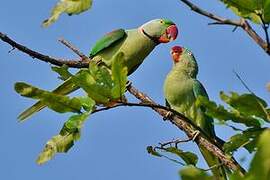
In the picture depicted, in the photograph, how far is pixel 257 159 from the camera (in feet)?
1.67

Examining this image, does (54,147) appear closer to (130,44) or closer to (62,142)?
(62,142)

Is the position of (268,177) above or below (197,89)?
below

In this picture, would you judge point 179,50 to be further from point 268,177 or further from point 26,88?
point 268,177

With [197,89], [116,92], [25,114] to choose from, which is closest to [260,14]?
[116,92]

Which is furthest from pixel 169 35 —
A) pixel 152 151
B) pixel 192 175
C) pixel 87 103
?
pixel 192 175

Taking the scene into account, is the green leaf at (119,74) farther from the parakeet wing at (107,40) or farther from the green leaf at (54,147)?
the parakeet wing at (107,40)

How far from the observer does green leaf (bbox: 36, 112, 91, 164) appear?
127 centimetres

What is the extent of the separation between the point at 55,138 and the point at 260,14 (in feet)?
2.21

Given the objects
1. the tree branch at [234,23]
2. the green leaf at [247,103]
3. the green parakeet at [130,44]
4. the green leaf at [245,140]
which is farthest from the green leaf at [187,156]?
the green parakeet at [130,44]

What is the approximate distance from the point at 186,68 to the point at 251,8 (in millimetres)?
3270

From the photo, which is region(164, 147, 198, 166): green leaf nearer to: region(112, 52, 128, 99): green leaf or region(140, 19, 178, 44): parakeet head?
region(112, 52, 128, 99): green leaf

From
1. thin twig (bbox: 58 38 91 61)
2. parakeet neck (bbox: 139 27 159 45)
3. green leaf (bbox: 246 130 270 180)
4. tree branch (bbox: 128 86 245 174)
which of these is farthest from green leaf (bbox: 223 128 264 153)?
parakeet neck (bbox: 139 27 159 45)

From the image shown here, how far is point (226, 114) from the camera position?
1019mm

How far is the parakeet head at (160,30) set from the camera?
4.63 meters
